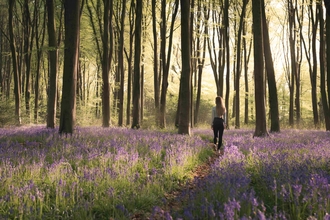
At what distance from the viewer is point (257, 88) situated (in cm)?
1321

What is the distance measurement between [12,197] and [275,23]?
108 ft

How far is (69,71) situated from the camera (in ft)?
36.6

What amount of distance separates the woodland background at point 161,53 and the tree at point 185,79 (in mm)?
46

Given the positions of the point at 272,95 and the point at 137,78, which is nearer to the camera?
the point at 272,95

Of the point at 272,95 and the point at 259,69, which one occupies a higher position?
the point at 259,69

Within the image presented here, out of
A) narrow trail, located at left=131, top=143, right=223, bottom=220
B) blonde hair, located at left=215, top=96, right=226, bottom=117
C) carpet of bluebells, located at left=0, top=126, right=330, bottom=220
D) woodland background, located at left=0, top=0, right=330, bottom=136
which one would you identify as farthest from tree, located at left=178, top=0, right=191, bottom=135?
carpet of bluebells, located at left=0, top=126, right=330, bottom=220

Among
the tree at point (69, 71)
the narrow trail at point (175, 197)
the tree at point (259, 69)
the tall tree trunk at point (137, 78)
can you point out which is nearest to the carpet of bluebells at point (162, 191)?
the narrow trail at point (175, 197)

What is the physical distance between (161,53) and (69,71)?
13564mm

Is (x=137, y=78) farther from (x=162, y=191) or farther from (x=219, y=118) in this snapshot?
(x=162, y=191)

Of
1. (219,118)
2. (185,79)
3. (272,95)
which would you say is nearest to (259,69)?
(272,95)

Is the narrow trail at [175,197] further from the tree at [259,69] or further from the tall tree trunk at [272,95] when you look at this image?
the tall tree trunk at [272,95]

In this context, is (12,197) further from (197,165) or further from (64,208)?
(197,165)

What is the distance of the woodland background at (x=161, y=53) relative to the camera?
13242 mm

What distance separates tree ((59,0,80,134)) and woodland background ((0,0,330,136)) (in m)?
0.04
